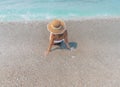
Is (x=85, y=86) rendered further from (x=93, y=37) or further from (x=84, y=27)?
(x=84, y=27)

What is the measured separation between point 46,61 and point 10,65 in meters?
1.01

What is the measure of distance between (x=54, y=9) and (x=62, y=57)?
406 cm

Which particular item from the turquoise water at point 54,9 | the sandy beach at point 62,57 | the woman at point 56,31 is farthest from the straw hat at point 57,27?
the turquoise water at point 54,9

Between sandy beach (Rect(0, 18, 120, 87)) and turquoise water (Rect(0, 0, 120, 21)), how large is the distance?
1.01 m

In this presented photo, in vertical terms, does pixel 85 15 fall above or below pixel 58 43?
below

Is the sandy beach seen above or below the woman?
below

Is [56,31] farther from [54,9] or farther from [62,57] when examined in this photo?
[54,9]

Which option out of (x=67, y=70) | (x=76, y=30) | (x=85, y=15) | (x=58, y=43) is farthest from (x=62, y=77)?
(x=85, y=15)

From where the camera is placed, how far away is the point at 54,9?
→ 35.1 feet

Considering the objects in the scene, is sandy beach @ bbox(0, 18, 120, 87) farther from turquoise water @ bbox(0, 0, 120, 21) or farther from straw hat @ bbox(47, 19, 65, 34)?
turquoise water @ bbox(0, 0, 120, 21)

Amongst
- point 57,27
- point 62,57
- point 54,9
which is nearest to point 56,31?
point 57,27

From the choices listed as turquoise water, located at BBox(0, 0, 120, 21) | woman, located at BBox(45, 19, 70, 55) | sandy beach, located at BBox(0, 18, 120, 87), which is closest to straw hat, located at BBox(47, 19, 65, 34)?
woman, located at BBox(45, 19, 70, 55)

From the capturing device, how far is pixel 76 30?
8.58 metres

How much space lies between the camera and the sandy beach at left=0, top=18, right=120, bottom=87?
20.6ft
